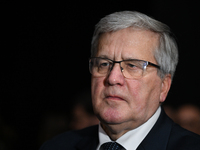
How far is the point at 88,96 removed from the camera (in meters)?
4.53

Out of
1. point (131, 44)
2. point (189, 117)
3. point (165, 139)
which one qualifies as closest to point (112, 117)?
point (165, 139)

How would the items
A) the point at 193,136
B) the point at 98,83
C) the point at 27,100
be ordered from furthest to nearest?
1. the point at 27,100
2. the point at 98,83
3. the point at 193,136

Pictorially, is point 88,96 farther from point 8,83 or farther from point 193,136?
point 193,136

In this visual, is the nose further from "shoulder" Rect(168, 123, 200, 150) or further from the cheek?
"shoulder" Rect(168, 123, 200, 150)

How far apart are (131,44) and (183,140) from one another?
642mm

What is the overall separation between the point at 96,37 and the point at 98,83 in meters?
0.35

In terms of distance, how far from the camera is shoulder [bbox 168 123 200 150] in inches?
62.3

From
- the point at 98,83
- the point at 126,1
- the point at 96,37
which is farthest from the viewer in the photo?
the point at 126,1

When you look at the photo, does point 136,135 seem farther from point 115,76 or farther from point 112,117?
point 115,76

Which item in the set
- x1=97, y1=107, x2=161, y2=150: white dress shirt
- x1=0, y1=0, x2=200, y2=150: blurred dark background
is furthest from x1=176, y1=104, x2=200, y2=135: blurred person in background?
x1=97, y1=107, x2=161, y2=150: white dress shirt

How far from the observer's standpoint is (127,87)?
1.68 m

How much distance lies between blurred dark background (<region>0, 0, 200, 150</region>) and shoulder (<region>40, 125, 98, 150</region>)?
2.23 meters

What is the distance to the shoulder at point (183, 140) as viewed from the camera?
1583 millimetres

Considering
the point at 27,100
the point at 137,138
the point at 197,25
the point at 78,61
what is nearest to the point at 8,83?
the point at 27,100
